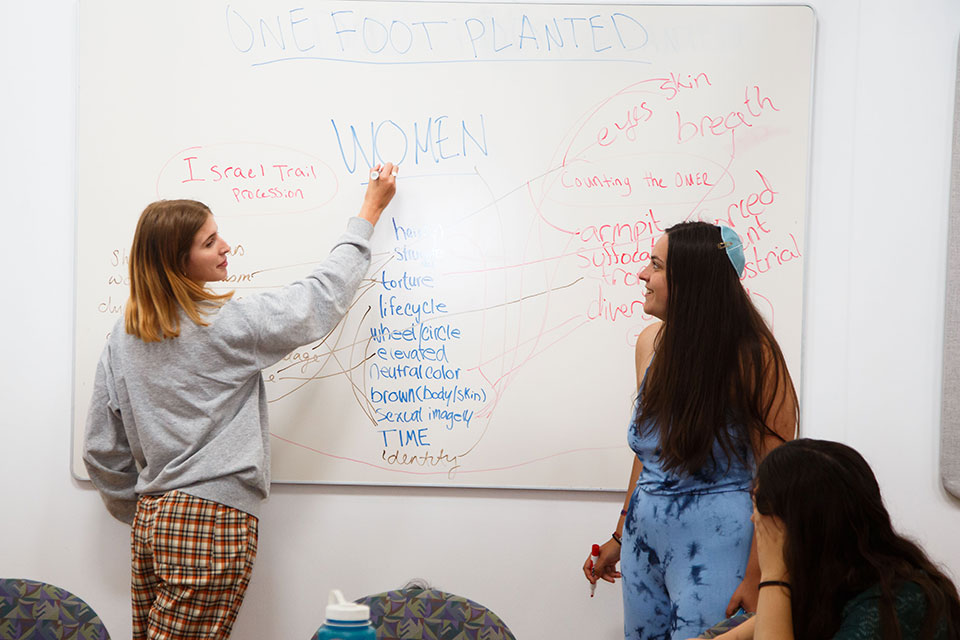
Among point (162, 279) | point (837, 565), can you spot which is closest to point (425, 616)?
point (837, 565)

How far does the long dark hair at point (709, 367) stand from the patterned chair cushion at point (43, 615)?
1133 millimetres

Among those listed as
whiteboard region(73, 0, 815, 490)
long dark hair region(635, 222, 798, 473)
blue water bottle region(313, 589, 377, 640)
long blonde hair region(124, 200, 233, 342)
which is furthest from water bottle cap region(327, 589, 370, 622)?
whiteboard region(73, 0, 815, 490)

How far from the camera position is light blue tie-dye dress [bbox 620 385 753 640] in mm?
1552

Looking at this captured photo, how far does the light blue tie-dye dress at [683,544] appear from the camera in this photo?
1.55 m

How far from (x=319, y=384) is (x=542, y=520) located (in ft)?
2.31

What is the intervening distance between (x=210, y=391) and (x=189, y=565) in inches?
14.7

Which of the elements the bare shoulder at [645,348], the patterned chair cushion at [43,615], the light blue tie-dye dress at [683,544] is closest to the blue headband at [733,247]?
the bare shoulder at [645,348]

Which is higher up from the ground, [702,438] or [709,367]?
[709,367]

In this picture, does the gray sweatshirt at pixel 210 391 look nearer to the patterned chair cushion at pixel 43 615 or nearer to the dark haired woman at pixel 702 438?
the patterned chair cushion at pixel 43 615

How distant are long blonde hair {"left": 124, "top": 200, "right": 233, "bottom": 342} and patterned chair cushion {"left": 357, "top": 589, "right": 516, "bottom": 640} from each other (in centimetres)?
71

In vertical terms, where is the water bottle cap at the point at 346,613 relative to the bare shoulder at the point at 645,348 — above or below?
below

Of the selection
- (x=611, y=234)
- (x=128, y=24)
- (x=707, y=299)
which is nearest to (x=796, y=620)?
(x=707, y=299)

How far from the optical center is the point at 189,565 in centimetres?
177

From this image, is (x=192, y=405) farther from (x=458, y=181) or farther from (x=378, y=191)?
(x=458, y=181)
